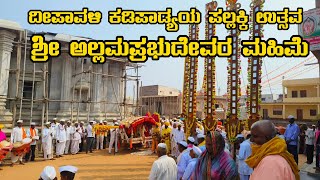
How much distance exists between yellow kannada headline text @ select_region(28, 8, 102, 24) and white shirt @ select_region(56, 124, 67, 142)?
491 cm

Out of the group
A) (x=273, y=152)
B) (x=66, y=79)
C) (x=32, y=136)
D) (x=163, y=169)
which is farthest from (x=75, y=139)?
(x=273, y=152)

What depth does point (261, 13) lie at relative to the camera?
10805 mm

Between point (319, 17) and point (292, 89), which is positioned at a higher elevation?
point (319, 17)

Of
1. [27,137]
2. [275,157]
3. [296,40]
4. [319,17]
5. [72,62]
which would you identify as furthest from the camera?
[72,62]

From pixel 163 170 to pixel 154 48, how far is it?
19.8 ft

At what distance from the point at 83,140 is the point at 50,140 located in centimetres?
247

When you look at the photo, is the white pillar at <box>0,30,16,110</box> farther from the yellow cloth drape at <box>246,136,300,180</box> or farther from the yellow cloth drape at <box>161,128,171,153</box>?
the yellow cloth drape at <box>246,136,300,180</box>

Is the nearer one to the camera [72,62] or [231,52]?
[231,52]

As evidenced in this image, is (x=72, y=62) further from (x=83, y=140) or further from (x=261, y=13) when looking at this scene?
(x=261, y=13)

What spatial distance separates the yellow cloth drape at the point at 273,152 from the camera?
7.14 ft

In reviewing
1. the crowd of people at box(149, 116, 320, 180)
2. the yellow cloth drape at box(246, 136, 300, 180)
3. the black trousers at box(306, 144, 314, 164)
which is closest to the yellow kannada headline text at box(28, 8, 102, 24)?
the crowd of people at box(149, 116, 320, 180)

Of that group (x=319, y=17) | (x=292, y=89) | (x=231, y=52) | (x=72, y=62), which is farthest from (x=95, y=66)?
(x=292, y=89)

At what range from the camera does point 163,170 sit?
4438 mm

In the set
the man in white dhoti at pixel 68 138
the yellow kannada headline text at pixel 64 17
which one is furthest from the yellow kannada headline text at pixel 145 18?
the man in white dhoti at pixel 68 138
